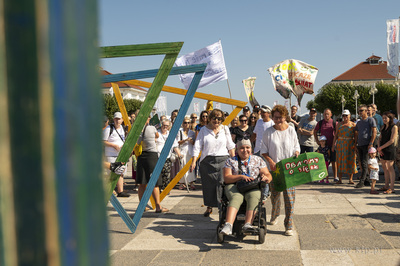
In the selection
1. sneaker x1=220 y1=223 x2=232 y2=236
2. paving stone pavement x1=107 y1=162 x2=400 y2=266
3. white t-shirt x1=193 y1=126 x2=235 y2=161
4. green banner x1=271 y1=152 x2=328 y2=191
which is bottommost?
paving stone pavement x1=107 y1=162 x2=400 y2=266

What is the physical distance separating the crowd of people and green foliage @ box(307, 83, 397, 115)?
61342 millimetres

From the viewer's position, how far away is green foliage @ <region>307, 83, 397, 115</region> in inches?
2741

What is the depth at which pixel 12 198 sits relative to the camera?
0.34m

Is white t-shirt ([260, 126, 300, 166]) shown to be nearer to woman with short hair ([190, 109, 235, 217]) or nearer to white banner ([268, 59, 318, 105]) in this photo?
woman with short hair ([190, 109, 235, 217])

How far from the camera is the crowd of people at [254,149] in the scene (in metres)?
6.28

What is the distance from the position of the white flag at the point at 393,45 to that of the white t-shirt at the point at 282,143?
15.5 m

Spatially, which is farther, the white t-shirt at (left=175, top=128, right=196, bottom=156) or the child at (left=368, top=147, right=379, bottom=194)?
the white t-shirt at (left=175, top=128, right=196, bottom=156)

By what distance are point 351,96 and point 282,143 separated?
226 feet

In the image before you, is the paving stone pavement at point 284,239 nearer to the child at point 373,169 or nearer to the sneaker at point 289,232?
the sneaker at point 289,232

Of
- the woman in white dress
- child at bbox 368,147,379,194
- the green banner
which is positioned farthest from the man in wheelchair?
the woman in white dress

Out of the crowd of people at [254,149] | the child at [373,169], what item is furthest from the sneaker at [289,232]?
the child at [373,169]

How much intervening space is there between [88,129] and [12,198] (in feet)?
0.25

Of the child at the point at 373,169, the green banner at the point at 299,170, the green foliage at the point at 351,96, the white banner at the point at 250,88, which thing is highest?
the green foliage at the point at 351,96

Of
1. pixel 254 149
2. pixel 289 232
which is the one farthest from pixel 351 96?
pixel 289 232
